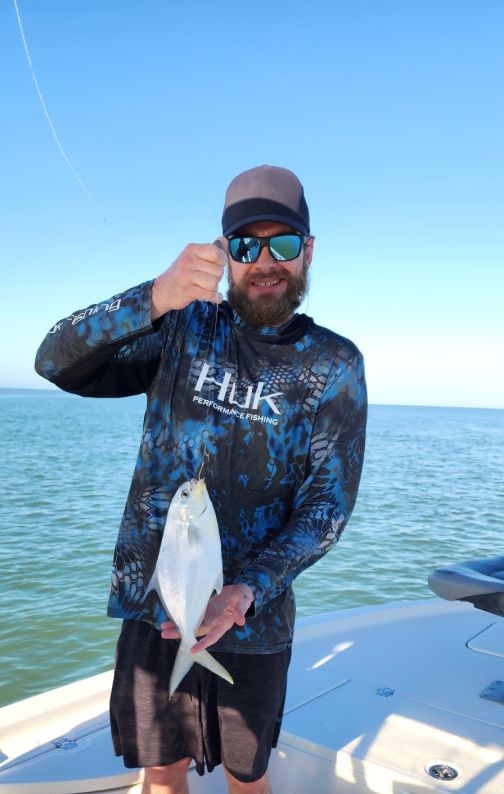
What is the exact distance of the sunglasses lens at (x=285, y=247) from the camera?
2336mm

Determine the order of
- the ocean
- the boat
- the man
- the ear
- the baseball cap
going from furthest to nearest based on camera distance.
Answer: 1. the ocean
2. the boat
3. the ear
4. the baseball cap
5. the man

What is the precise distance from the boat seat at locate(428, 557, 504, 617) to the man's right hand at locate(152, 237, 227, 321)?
6.35 ft

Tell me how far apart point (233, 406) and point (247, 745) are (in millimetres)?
1104

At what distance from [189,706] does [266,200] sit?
5.66 ft

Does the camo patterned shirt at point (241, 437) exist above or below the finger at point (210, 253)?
below

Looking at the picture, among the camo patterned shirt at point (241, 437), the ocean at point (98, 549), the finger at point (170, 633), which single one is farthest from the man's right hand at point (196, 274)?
the ocean at point (98, 549)

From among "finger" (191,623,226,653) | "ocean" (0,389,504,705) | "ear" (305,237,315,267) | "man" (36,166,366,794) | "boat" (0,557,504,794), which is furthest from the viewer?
"ocean" (0,389,504,705)

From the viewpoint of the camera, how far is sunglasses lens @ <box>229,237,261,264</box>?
2.34 metres

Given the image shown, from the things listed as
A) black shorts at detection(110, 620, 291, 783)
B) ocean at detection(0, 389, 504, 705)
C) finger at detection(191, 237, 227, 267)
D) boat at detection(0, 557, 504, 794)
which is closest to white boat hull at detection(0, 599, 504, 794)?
boat at detection(0, 557, 504, 794)

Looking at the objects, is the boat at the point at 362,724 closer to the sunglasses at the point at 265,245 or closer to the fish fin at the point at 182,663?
the fish fin at the point at 182,663

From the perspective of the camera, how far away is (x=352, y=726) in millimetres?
3129

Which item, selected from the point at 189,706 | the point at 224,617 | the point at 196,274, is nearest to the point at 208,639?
the point at 224,617

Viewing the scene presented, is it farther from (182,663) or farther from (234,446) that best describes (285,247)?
(182,663)

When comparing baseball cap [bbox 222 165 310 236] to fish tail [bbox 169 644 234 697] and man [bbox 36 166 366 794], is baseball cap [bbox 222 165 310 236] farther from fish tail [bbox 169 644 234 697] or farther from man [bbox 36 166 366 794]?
fish tail [bbox 169 644 234 697]
